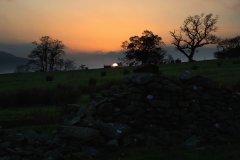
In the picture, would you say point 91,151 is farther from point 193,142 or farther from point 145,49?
point 145,49

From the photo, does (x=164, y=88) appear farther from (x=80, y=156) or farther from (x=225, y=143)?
(x=80, y=156)

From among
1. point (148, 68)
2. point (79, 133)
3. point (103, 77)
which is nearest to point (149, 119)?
point (148, 68)

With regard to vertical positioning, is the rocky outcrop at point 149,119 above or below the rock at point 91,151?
above

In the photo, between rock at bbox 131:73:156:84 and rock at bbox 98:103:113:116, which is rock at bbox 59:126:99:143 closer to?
rock at bbox 98:103:113:116

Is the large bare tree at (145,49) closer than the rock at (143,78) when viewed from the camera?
No

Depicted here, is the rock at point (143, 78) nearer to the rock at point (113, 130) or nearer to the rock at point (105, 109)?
the rock at point (105, 109)

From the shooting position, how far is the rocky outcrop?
742 cm

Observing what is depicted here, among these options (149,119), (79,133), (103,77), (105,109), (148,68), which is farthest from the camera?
(103,77)

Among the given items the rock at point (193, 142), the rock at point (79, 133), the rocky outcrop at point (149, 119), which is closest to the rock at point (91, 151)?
the rocky outcrop at point (149, 119)

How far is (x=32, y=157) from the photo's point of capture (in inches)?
260

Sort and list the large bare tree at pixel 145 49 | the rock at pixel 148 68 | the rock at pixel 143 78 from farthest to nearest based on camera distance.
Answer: the large bare tree at pixel 145 49
the rock at pixel 148 68
the rock at pixel 143 78

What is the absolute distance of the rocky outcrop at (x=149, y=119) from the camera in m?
7.42

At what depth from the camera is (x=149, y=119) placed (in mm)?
8805

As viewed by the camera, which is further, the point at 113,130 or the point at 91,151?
the point at 113,130
